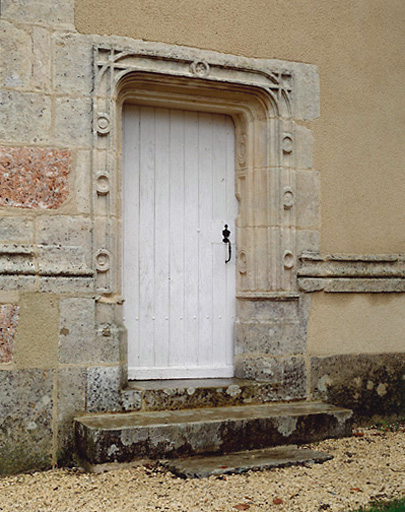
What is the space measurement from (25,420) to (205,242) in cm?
182

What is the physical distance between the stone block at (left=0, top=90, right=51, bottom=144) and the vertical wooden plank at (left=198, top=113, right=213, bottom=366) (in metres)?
1.26

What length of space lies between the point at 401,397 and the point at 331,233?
1403 mm

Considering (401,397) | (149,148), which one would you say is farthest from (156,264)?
(401,397)

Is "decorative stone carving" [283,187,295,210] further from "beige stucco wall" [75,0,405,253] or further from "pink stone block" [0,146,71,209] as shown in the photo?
"pink stone block" [0,146,71,209]

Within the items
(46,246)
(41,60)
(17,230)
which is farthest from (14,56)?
(46,246)

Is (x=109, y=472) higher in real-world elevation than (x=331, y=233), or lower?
lower

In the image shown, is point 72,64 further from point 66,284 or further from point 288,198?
point 288,198

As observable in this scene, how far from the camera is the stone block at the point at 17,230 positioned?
4391mm

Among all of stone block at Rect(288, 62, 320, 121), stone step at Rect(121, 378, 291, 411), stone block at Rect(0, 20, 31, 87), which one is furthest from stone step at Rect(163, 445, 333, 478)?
Result: stone block at Rect(0, 20, 31, 87)

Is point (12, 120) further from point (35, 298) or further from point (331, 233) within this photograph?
point (331, 233)

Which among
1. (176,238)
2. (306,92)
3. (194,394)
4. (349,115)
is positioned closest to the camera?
(194,394)

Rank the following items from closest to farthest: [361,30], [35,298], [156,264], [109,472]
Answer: [109,472], [35,298], [156,264], [361,30]

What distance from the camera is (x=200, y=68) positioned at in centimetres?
498

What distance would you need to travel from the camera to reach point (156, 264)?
5.15 meters
